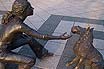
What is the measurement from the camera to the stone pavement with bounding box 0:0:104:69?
197 inches

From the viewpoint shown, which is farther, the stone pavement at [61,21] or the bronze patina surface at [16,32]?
the stone pavement at [61,21]

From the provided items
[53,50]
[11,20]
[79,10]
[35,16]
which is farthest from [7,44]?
[79,10]

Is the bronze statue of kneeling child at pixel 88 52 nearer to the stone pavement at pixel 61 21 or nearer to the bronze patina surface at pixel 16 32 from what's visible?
the bronze patina surface at pixel 16 32

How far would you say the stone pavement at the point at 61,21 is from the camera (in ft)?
16.4

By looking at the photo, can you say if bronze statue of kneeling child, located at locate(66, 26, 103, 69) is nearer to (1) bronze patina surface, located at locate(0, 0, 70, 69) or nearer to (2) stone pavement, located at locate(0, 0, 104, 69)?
(1) bronze patina surface, located at locate(0, 0, 70, 69)

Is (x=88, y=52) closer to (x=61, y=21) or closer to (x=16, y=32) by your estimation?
(x=16, y=32)

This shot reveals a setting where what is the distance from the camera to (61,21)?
6.98 m

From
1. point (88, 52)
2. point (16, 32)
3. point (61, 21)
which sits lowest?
point (61, 21)

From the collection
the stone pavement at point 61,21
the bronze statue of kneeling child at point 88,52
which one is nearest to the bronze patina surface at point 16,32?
the bronze statue of kneeling child at point 88,52

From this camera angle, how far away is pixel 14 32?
12.9 feet

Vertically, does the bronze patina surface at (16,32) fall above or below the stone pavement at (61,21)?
above

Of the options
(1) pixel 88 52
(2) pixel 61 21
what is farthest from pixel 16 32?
(2) pixel 61 21

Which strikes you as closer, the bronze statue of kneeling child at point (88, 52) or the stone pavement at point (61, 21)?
the bronze statue of kneeling child at point (88, 52)

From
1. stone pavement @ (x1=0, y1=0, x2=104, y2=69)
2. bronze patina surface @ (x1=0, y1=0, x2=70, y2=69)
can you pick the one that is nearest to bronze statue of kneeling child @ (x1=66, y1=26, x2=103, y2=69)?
bronze patina surface @ (x1=0, y1=0, x2=70, y2=69)
